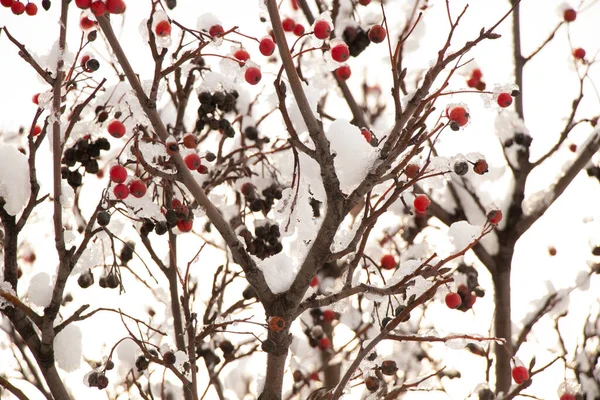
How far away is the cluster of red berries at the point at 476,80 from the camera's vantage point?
14.0 ft

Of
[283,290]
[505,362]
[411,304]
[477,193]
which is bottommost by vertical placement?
[411,304]

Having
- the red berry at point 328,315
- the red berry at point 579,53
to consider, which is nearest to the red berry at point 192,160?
the red berry at point 328,315

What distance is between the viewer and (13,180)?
2.41m

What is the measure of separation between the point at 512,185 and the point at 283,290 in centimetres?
275

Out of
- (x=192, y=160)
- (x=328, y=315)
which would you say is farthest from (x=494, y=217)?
(x=328, y=315)

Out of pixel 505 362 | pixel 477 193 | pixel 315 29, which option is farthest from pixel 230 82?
pixel 505 362

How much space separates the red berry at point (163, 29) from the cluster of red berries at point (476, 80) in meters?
2.89

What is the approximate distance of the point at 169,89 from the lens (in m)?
3.82

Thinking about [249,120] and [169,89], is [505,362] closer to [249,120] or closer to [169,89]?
[249,120]

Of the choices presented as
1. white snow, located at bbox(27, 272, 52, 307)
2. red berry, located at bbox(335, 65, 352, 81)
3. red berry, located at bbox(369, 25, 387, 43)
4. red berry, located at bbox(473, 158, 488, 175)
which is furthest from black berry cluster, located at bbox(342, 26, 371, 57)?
white snow, located at bbox(27, 272, 52, 307)

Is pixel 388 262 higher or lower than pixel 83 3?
higher

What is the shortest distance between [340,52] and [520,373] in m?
1.66

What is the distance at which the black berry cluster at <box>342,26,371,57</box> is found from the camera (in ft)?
11.1

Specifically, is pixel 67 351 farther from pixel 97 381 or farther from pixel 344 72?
pixel 344 72
